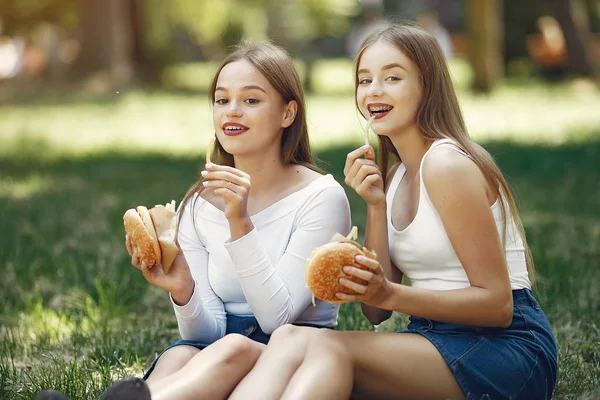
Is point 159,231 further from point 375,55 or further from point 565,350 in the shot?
point 565,350

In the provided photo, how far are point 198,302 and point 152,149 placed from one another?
7.83 meters

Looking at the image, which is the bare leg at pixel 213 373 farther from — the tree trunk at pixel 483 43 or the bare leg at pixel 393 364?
the tree trunk at pixel 483 43

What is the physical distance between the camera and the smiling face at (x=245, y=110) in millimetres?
3104

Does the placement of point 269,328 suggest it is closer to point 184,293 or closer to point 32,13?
point 184,293

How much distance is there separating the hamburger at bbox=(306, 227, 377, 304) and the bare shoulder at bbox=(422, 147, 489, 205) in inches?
12.8

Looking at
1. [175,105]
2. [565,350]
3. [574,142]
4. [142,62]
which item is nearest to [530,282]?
[565,350]

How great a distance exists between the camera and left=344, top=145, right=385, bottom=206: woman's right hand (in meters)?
2.81

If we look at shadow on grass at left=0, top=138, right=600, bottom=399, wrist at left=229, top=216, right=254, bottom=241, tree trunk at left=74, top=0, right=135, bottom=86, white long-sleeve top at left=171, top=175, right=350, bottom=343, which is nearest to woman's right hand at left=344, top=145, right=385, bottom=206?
white long-sleeve top at left=171, top=175, right=350, bottom=343

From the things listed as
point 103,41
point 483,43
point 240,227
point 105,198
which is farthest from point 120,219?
point 103,41

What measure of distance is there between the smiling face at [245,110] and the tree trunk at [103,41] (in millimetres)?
14803

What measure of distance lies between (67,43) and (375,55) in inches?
1105

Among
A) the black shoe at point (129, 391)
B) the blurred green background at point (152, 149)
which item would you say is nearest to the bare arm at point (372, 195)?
the blurred green background at point (152, 149)

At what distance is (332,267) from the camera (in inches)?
A: 100

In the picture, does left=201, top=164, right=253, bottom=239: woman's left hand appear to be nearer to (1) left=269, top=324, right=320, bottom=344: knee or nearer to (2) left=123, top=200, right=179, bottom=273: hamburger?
(2) left=123, top=200, right=179, bottom=273: hamburger
